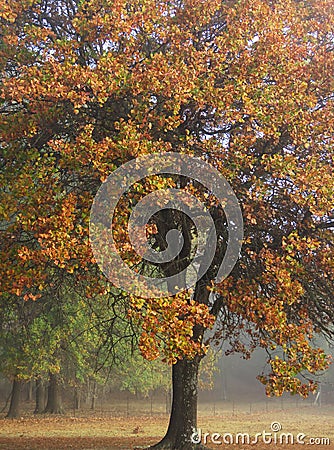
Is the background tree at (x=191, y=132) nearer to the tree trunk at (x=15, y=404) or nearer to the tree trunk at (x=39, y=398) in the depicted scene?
the tree trunk at (x=15, y=404)

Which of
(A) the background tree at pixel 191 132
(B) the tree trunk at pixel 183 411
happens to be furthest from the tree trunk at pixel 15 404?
(A) the background tree at pixel 191 132

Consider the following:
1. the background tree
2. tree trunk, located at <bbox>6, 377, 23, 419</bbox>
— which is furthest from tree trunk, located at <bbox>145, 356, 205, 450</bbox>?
tree trunk, located at <bbox>6, 377, 23, 419</bbox>

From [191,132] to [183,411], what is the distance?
724 centimetres

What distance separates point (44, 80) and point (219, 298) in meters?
7.23

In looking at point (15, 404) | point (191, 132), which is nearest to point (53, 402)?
point (15, 404)

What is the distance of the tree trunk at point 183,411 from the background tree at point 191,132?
0.24 metres

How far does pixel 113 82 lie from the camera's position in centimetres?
1085

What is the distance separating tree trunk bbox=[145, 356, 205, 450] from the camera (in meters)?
13.8

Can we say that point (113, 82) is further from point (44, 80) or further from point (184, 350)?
point (184, 350)

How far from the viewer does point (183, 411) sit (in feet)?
46.2

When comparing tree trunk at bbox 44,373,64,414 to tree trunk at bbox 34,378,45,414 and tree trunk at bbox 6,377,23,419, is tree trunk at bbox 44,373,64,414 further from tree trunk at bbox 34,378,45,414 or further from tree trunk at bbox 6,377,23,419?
tree trunk at bbox 6,377,23,419

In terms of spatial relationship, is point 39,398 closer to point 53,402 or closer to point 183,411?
point 53,402

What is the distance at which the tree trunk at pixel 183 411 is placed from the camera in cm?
1380

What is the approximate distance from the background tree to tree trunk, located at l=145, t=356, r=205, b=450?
9.3 inches
